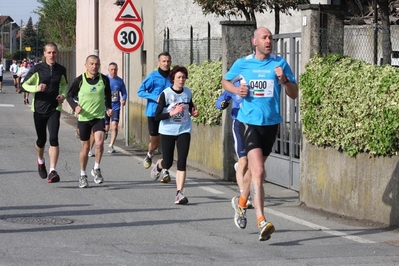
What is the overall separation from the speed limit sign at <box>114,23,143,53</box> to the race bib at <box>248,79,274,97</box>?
10.7 metres

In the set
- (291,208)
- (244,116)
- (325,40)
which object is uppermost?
(325,40)

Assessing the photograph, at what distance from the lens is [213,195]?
41.2 feet

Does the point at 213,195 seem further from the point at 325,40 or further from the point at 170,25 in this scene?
the point at 170,25

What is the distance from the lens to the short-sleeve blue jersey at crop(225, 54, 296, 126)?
914 cm

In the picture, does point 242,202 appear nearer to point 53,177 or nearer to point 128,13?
point 53,177

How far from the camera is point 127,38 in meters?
19.7

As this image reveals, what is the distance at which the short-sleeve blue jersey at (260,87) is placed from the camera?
30.0 feet

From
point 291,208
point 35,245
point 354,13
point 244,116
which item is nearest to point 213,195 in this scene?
point 291,208

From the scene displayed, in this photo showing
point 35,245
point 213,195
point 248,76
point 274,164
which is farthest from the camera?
point 274,164

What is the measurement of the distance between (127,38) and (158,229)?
34.9 feet

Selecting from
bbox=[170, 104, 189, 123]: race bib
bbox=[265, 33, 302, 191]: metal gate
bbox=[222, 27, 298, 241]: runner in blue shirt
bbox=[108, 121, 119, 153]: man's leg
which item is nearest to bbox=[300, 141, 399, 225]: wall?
bbox=[265, 33, 302, 191]: metal gate

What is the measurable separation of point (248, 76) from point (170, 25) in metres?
14.3

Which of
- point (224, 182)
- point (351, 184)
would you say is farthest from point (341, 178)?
point (224, 182)

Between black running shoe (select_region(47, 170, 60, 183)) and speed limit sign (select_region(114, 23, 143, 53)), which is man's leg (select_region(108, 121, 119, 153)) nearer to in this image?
speed limit sign (select_region(114, 23, 143, 53))
